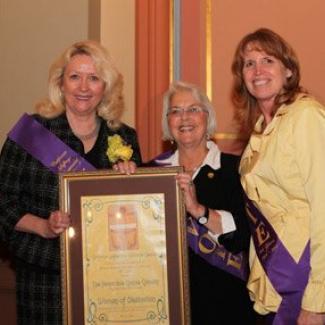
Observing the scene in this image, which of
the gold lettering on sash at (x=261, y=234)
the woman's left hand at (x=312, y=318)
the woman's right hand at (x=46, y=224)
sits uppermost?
the woman's right hand at (x=46, y=224)

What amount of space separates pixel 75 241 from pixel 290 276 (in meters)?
A: 0.78

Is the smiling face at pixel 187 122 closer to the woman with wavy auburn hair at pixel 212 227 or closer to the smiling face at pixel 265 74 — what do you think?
the woman with wavy auburn hair at pixel 212 227

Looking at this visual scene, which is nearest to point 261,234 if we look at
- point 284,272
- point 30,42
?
point 284,272

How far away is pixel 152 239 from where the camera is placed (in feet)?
6.67

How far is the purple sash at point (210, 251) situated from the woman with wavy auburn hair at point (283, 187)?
0.69 ft

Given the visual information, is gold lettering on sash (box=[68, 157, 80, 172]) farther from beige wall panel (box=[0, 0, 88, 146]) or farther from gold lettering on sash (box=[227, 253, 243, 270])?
beige wall panel (box=[0, 0, 88, 146])

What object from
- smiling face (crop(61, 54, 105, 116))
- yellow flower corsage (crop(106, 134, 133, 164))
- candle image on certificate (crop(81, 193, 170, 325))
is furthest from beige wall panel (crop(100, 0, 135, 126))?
candle image on certificate (crop(81, 193, 170, 325))

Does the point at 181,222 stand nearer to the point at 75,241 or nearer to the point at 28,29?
the point at 75,241

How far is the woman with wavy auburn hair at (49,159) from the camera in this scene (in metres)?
2.20

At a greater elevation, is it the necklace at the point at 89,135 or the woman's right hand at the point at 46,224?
the necklace at the point at 89,135

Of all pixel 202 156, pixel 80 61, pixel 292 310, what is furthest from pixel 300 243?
pixel 80 61

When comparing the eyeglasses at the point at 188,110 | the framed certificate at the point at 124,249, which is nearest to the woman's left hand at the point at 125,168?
the framed certificate at the point at 124,249

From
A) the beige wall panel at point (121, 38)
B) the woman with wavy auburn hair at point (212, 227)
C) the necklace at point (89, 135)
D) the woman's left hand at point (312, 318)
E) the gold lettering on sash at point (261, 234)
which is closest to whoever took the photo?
the woman's left hand at point (312, 318)

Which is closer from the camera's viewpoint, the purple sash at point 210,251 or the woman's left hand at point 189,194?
the woman's left hand at point 189,194
